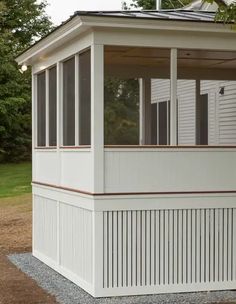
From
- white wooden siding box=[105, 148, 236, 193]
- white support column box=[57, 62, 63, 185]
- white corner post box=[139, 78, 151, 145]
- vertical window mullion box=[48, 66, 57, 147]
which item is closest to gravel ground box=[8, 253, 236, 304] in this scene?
white wooden siding box=[105, 148, 236, 193]

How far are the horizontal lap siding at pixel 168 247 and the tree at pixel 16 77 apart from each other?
74.9 feet

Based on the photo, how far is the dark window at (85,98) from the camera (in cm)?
871

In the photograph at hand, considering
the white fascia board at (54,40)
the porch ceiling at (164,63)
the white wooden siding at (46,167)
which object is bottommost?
the white wooden siding at (46,167)

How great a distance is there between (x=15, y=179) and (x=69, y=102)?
19.0m

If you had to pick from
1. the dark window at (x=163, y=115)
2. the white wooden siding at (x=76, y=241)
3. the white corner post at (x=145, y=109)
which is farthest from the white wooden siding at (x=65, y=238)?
the dark window at (x=163, y=115)

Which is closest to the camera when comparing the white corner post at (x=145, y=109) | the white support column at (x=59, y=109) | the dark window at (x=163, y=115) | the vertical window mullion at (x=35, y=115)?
the white support column at (x=59, y=109)

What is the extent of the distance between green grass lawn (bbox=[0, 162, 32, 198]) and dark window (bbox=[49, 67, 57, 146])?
40.8 feet

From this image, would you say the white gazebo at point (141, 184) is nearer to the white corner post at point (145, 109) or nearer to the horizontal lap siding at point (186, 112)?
the white corner post at point (145, 109)

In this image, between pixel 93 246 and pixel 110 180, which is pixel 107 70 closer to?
pixel 110 180

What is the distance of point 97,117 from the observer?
27.6ft

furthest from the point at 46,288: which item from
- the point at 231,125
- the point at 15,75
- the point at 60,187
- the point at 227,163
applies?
the point at 15,75

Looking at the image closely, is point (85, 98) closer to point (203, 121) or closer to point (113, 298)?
point (113, 298)

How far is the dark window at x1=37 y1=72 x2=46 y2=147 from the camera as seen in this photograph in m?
11.3

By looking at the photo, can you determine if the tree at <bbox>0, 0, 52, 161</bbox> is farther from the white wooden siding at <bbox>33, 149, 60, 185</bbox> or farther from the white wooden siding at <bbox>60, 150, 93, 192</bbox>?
the white wooden siding at <bbox>60, 150, 93, 192</bbox>
